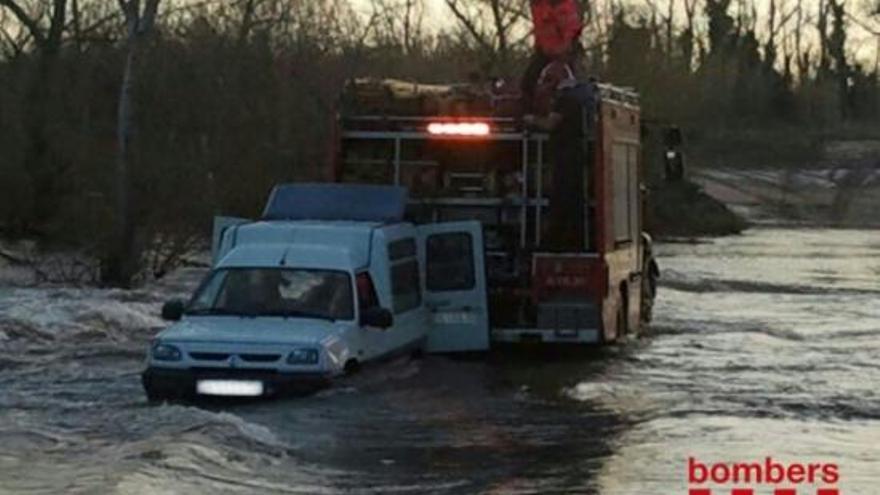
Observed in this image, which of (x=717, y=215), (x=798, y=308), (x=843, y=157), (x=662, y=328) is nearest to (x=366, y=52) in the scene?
(x=717, y=215)

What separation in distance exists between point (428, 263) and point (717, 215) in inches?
1870

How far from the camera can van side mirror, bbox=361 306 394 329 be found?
61.2 ft

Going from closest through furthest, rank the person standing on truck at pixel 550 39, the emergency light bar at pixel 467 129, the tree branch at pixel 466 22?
the emergency light bar at pixel 467 129
the person standing on truck at pixel 550 39
the tree branch at pixel 466 22

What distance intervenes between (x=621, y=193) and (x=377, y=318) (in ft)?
21.6

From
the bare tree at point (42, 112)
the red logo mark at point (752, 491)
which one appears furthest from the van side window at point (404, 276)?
the bare tree at point (42, 112)

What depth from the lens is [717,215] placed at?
223 feet

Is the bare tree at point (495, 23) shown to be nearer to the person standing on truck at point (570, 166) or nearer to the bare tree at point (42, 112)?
the bare tree at point (42, 112)

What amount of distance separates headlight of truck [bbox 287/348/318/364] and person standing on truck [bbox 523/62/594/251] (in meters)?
5.51

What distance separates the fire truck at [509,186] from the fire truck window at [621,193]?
28 mm

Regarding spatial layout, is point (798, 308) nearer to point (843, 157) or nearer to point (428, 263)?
point (428, 263)

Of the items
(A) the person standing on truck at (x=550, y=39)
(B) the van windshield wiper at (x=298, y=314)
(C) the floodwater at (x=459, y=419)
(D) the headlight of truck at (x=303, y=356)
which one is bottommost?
(C) the floodwater at (x=459, y=419)

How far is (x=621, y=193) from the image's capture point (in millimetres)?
24469

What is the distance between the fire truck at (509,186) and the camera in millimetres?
22281

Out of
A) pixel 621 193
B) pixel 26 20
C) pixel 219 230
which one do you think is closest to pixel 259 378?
pixel 219 230
